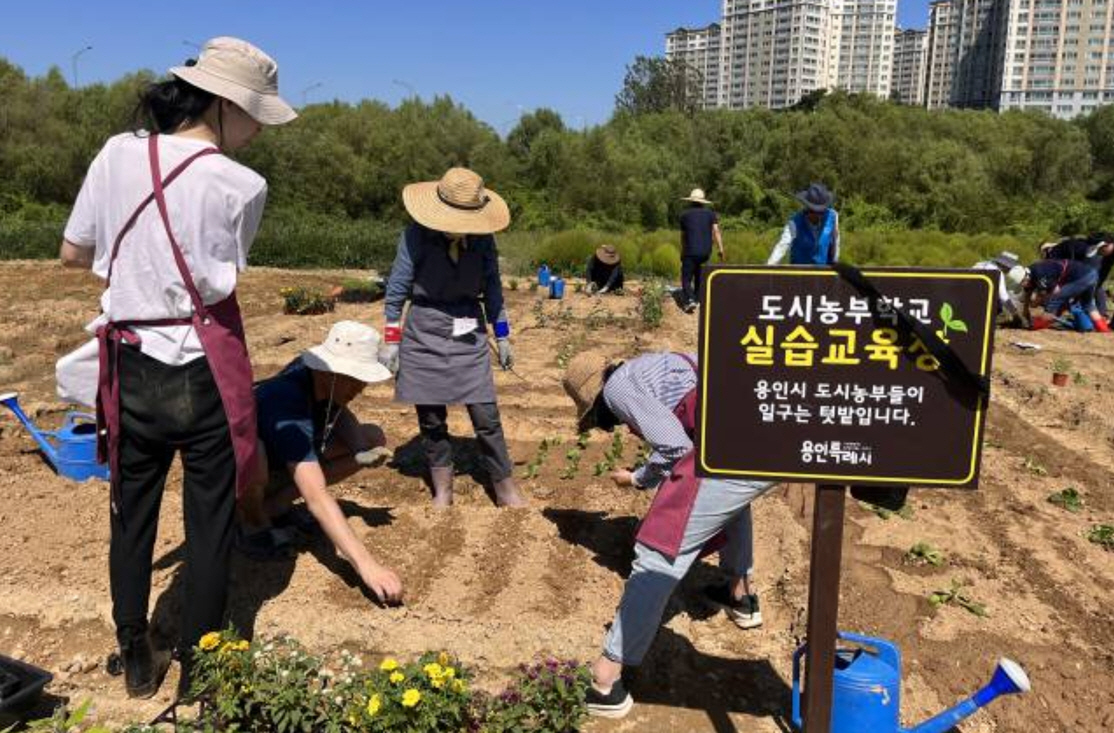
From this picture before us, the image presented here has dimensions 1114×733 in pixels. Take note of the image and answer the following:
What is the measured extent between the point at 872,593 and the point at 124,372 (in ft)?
9.07

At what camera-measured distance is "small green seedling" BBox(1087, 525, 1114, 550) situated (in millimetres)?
3955

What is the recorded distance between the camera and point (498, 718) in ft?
7.29

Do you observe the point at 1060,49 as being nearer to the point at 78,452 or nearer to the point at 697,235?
the point at 697,235

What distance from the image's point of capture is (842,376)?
1927 mm

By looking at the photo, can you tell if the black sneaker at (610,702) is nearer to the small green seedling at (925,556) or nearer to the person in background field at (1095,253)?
the small green seedling at (925,556)

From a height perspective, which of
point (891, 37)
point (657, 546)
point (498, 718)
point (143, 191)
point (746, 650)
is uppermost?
point (891, 37)

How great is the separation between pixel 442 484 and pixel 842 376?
2.50m

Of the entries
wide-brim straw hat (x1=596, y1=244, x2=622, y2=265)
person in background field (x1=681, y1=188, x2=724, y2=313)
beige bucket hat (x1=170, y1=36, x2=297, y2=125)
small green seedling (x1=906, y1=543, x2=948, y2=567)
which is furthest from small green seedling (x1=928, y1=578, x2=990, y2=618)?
wide-brim straw hat (x1=596, y1=244, x2=622, y2=265)

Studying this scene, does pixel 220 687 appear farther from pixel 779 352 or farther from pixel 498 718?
pixel 779 352

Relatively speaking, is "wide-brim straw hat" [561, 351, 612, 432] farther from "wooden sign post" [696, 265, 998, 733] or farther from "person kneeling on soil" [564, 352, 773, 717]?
"wooden sign post" [696, 265, 998, 733]

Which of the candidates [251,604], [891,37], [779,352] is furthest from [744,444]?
[891,37]

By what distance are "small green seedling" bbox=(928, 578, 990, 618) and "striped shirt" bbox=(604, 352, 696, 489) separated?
4.48 ft

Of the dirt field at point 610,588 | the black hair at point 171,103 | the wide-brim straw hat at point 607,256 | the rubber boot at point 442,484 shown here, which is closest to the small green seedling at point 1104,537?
the dirt field at point 610,588

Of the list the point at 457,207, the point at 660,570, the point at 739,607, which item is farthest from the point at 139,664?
the point at 457,207
